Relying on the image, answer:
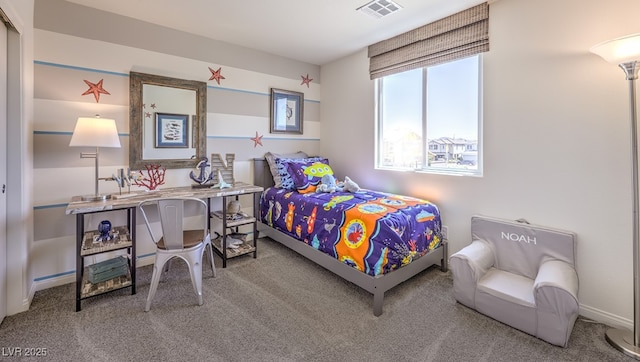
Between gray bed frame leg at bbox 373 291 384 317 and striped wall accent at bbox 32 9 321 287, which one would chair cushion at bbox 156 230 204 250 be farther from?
gray bed frame leg at bbox 373 291 384 317

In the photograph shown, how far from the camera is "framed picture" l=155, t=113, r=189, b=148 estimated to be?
296 cm

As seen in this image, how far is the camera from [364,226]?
226 cm

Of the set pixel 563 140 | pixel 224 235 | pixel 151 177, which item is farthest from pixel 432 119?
pixel 151 177

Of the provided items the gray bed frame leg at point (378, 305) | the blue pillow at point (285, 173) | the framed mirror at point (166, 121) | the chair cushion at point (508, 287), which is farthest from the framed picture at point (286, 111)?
the chair cushion at point (508, 287)

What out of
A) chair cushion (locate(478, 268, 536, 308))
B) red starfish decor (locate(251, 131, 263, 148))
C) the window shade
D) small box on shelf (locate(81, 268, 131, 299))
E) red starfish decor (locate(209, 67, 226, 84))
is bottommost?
small box on shelf (locate(81, 268, 131, 299))

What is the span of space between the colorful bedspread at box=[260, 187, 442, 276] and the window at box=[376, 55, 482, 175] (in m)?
0.59

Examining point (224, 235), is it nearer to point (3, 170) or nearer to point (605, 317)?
point (3, 170)

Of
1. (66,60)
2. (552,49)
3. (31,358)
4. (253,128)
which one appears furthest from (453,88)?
(31,358)

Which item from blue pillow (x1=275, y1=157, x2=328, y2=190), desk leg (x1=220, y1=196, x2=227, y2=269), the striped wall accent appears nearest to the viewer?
the striped wall accent

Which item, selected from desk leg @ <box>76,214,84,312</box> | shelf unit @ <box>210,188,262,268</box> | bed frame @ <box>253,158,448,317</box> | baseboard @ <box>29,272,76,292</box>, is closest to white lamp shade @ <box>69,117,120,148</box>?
desk leg @ <box>76,214,84,312</box>

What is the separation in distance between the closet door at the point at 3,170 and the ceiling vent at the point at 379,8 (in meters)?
2.67

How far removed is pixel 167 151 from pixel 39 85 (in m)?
1.09

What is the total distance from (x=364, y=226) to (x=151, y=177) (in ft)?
7.45

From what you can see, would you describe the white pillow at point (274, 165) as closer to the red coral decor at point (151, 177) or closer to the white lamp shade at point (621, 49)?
the red coral decor at point (151, 177)
